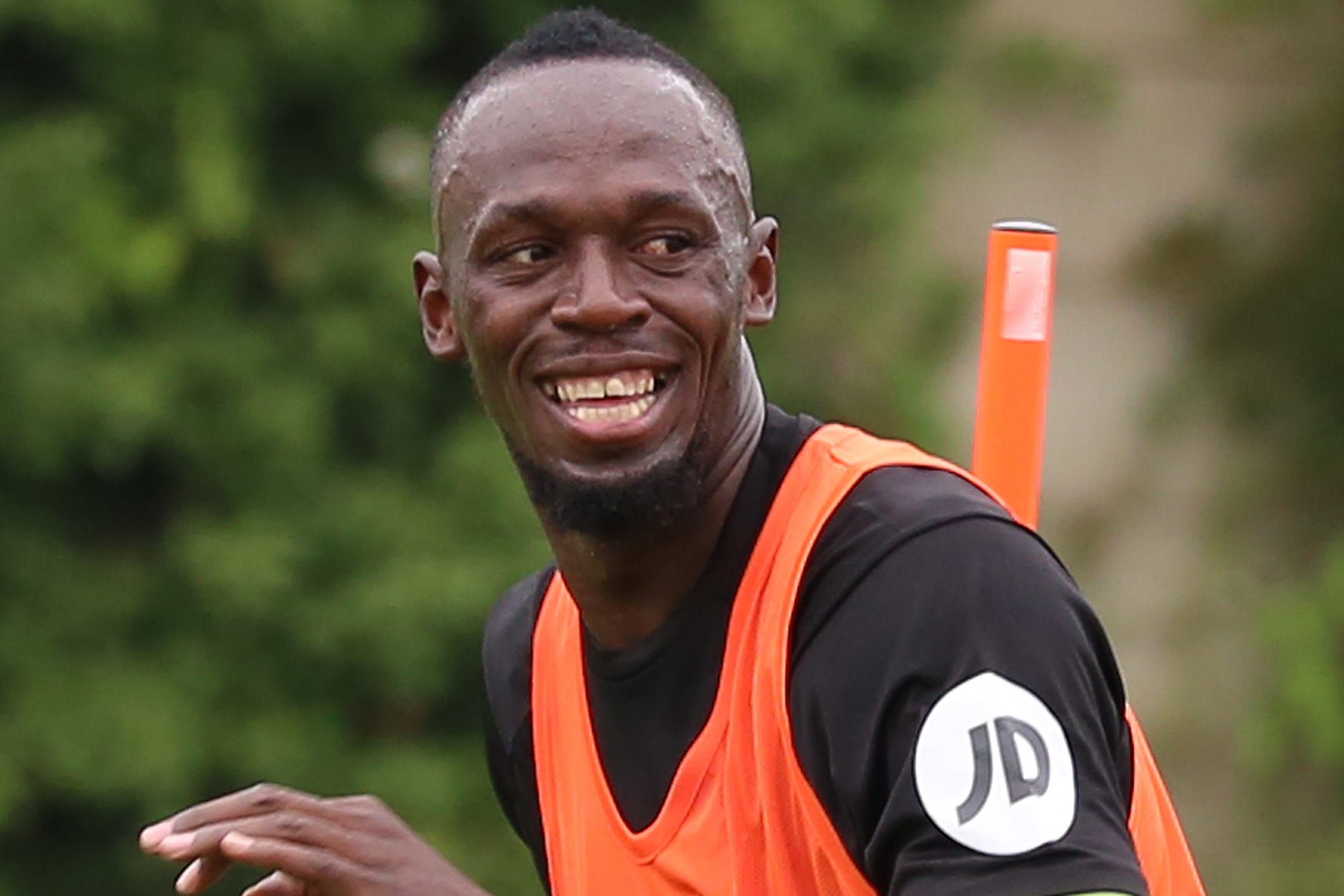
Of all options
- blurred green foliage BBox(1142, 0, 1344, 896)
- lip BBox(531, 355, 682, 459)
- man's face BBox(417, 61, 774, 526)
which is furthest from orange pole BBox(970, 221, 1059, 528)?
blurred green foliage BBox(1142, 0, 1344, 896)

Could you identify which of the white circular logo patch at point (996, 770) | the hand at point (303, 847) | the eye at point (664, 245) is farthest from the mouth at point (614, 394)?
the white circular logo patch at point (996, 770)

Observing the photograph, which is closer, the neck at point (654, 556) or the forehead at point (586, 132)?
the forehead at point (586, 132)

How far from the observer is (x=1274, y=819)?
7.66m

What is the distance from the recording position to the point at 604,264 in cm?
260

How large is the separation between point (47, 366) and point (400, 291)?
881mm

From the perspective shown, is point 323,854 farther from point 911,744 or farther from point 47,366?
point 47,366

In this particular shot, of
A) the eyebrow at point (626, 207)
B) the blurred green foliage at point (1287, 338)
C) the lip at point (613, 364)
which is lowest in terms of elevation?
the blurred green foliage at point (1287, 338)

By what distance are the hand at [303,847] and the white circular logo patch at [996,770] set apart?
60 cm

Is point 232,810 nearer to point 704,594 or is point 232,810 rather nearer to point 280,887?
point 280,887

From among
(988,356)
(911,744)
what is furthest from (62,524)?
(911,744)

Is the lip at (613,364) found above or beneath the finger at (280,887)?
above

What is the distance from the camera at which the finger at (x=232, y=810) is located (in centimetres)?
245

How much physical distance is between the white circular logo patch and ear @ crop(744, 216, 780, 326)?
28.3 inches

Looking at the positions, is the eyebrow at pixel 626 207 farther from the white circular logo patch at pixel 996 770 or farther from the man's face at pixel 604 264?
the white circular logo patch at pixel 996 770
